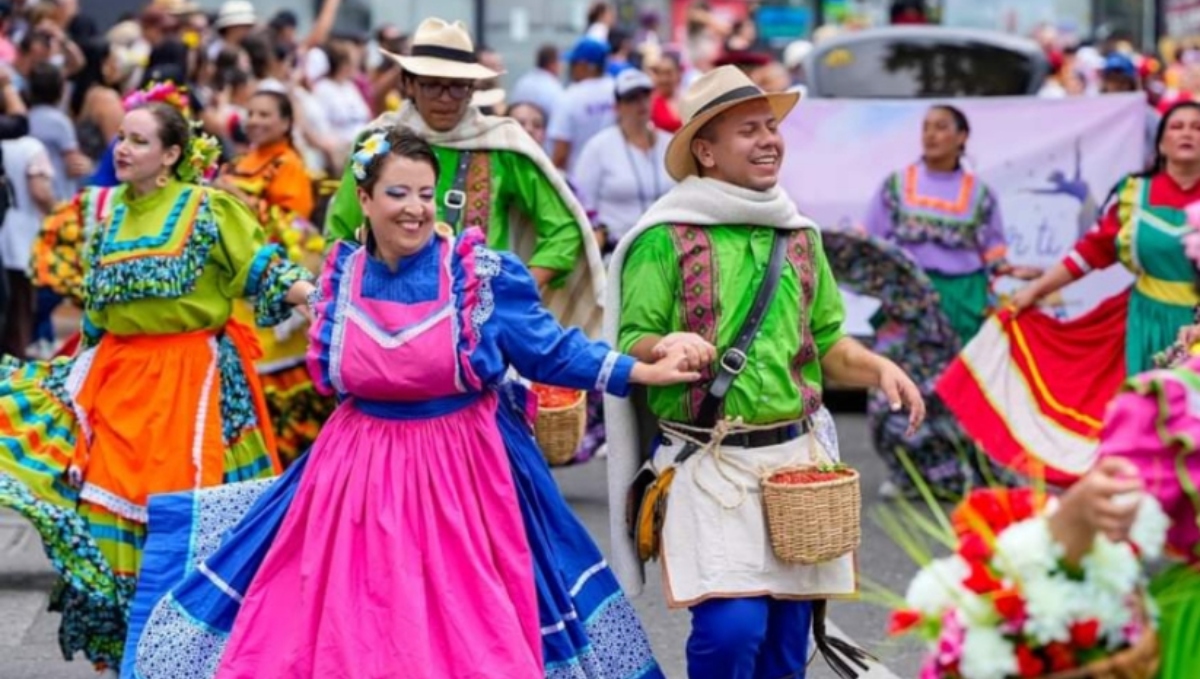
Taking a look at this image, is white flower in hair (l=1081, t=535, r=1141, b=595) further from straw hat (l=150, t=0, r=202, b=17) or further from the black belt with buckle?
straw hat (l=150, t=0, r=202, b=17)

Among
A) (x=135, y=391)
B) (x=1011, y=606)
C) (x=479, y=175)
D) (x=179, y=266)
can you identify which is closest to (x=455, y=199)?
(x=479, y=175)

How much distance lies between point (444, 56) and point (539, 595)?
8.50 feet

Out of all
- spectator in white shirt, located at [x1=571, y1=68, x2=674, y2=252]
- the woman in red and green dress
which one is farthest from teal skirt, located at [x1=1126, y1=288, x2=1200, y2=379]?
spectator in white shirt, located at [x1=571, y1=68, x2=674, y2=252]

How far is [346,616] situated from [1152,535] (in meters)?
2.43

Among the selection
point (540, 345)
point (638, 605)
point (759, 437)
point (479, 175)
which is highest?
point (479, 175)

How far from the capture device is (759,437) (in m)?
6.00

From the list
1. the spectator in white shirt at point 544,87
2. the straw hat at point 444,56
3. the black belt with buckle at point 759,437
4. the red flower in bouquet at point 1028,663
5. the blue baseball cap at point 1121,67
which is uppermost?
the straw hat at point 444,56

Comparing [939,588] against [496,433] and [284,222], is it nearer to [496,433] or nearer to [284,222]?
[496,433]

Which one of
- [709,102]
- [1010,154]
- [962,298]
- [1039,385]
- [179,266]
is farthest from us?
[1010,154]

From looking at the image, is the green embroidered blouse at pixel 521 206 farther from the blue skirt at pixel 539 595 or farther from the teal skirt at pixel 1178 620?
the teal skirt at pixel 1178 620

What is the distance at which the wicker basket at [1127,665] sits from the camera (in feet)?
Answer: 12.6

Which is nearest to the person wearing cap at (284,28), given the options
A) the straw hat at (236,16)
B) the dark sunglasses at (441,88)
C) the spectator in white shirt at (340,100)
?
the straw hat at (236,16)

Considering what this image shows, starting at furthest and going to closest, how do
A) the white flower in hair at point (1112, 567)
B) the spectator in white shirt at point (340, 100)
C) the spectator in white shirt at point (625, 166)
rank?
the spectator in white shirt at point (340, 100)
the spectator in white shirt at point (625, 166)
the white flower in hair at point (1112, 567)

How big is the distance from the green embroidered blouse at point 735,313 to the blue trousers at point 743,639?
461 mm
